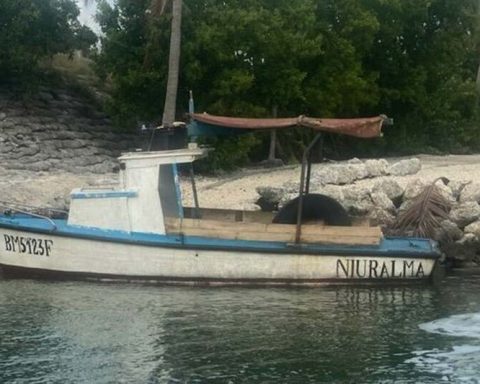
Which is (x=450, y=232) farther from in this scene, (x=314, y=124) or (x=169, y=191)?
(x=169, y=191)

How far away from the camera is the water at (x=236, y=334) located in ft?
37.1

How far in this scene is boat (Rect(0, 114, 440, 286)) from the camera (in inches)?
653

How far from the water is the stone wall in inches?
505

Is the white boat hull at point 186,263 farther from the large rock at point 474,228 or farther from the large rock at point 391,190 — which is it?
the large rock at point 391,190

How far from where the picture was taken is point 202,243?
1655 cm

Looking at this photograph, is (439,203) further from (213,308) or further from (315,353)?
(315,353)

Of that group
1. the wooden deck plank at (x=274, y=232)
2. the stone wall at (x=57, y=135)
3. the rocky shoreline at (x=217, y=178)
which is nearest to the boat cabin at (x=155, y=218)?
the wooden deck plank at (x=274, y=232)

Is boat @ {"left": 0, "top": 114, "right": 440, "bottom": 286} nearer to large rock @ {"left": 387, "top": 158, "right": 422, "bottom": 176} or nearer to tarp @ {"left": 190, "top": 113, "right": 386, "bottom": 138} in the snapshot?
tarp @ {"left": 190, "top": 113, "right": 386, "bottom": 138}

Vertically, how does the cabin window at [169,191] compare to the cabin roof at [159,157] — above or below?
below

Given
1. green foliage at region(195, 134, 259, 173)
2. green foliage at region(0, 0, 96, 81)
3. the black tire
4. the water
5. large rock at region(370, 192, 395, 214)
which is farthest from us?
green foliage at region(0, 0, 96, 81)

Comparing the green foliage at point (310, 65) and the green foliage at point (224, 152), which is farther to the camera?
the green foliage at point (224, 152)

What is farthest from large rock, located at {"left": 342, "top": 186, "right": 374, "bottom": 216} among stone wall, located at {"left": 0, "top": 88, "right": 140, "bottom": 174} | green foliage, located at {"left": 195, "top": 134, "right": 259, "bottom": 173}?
stone wall, located at {"left": 0, "top": 88, "right": 140, "bottom": 174}

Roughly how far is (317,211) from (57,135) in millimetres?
15522

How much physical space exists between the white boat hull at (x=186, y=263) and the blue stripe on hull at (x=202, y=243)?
6 cm
